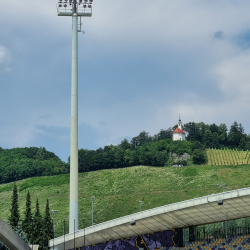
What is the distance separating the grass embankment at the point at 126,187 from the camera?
102m

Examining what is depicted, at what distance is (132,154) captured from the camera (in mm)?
143750

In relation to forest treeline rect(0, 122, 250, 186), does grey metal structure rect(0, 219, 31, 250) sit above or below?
below

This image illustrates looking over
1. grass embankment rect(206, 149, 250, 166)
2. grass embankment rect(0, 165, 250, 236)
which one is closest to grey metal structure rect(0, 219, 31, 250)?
grass embankment rect(0, 165, 250, 236)

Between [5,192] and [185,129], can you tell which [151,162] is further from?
[185,129]

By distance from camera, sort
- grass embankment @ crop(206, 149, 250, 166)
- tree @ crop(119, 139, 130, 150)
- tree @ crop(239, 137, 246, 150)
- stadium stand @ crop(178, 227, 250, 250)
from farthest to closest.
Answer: tree @ crop(119, 139, 130, 150), tree @ crop(239, 137, 246, 150), grass embankment @ crop(206, 149, 250, 166), stadium stand @ crop(178, 227, 250, 250)

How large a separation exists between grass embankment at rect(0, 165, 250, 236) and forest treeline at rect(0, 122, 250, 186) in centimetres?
588

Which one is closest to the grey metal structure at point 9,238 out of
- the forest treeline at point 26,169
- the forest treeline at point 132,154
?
the forest treeline at point 132,154

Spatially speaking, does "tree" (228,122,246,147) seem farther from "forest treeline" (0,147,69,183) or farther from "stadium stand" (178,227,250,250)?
"stadium stand" (178,227,250,250)

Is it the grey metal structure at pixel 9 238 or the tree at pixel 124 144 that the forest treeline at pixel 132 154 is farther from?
the grey metal structure at pixel 9 238

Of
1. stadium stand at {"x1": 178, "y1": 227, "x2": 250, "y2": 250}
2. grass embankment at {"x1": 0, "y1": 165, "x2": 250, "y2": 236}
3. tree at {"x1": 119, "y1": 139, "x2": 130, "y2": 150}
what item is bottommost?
stadium stand at {"x1": 178, "y1": 227, "x2": 250, "y2": 250}

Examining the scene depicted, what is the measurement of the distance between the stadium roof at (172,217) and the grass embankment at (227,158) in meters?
94.9

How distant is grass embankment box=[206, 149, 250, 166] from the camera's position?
456ft

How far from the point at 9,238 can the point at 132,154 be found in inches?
4195

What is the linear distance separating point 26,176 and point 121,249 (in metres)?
108
